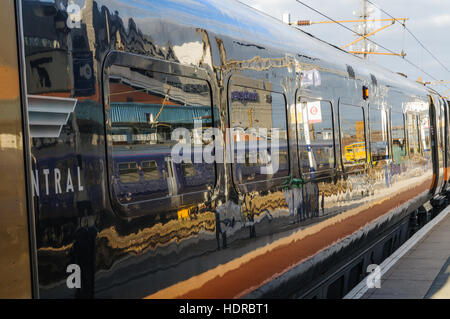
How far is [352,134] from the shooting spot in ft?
26.7

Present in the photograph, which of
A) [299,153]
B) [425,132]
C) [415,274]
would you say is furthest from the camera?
[425,132]

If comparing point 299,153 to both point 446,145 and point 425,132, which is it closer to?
point 425,132

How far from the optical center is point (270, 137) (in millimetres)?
5484

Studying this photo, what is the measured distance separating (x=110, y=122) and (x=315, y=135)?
3.73 meters

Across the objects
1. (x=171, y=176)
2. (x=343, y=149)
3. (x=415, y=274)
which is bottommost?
(x=415, y=274)

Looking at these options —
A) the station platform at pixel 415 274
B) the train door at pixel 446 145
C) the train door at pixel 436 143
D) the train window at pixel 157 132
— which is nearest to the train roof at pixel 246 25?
the train window at pixel 157 132

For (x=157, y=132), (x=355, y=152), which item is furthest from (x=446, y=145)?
(x=157, y=132)

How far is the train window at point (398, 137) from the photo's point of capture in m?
10.8

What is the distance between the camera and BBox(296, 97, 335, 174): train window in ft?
Answer: 20.5

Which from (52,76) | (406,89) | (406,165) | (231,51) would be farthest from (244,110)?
(406,89)

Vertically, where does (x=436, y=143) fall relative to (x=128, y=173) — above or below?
above

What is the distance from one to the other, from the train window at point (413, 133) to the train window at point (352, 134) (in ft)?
13.1

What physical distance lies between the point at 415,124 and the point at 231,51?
916 centimetres

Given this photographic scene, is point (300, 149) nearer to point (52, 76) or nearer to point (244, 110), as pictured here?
point (244, 110)
